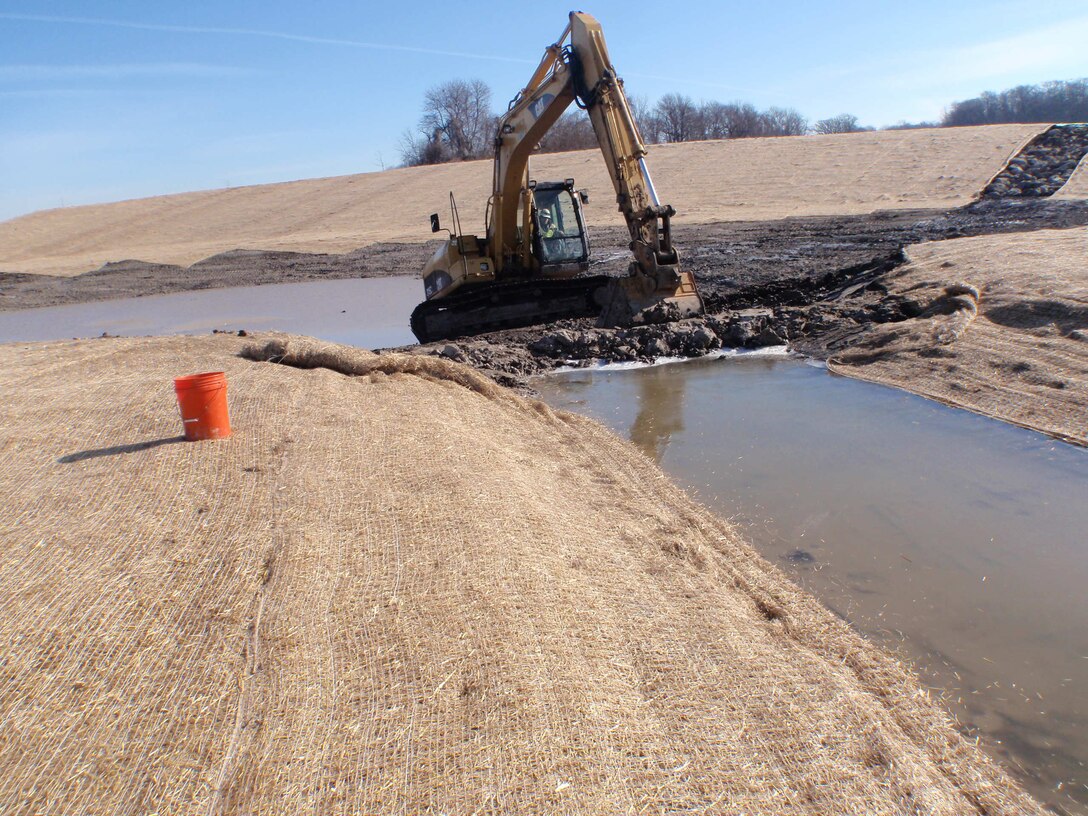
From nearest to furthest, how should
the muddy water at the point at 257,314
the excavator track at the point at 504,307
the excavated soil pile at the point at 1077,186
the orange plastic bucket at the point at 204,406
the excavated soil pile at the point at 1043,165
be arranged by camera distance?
the orange plastic bucket at the point at 204,406 < the excavator track at the point at 504,307 < the muddy water at the point at 257,314 < the excavated soil pile at the point at 1077,186 < the excavated soil pile at the point at 1043,165

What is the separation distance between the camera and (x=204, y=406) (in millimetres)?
4320

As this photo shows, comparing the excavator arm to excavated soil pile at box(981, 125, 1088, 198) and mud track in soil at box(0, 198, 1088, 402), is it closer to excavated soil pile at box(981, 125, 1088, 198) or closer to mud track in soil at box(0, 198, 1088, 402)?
mud track in soil at box(0, 198, 1088, 402)

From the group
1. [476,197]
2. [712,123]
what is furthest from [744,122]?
[476,197]

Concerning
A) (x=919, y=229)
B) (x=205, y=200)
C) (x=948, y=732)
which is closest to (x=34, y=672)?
(x=948, y=732)

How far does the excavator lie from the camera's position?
395 inches

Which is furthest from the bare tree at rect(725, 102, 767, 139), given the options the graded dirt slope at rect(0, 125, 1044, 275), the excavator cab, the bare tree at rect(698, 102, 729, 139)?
the excavator cab

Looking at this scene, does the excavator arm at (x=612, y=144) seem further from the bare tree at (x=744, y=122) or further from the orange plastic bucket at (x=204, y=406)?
the bare tree at (x=744, y=122)

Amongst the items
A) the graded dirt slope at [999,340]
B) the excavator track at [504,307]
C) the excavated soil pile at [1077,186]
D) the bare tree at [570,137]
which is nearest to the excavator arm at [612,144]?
the excavator track at [504,307]

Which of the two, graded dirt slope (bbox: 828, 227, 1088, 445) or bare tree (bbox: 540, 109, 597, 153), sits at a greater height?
bare tree (bbox: 540, 109, 597, 153)

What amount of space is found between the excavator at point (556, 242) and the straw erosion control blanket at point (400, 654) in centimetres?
637

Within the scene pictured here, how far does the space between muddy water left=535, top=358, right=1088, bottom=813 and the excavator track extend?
4329 millimetres

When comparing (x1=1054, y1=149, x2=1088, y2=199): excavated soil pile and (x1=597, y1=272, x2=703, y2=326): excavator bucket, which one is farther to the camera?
(x1=1054, y1=149, x2=1088, y2=199): excavated soil pile

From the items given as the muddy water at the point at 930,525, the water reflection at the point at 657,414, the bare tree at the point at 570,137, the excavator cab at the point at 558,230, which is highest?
the bare tree at the point at 570,137

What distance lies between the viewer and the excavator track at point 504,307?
12102 mm
